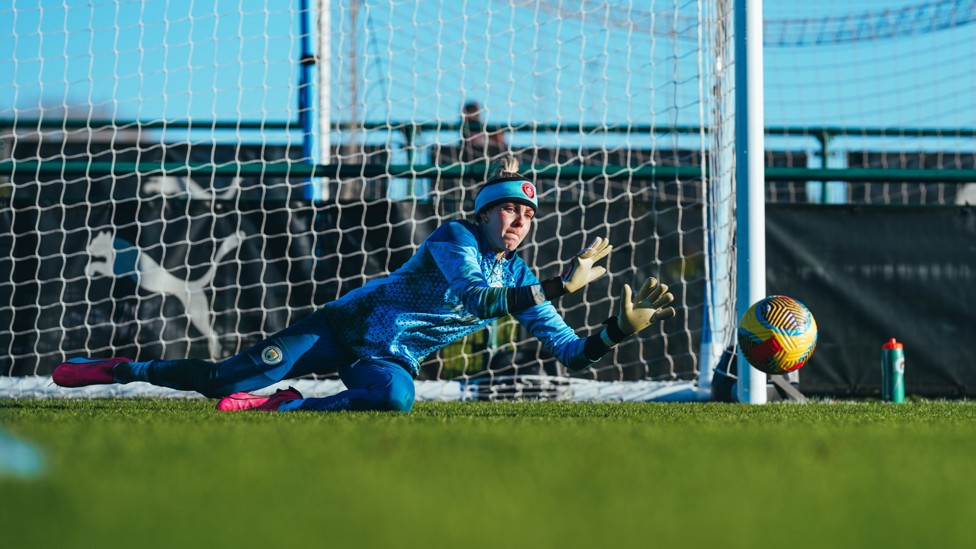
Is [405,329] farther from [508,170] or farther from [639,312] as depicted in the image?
[639,312]

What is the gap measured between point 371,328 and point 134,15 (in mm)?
3518

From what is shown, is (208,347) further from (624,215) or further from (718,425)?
(718,425)

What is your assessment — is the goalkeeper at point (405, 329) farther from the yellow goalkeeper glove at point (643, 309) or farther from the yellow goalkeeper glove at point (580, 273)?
the yellow goalkeeper glove at point (580, 273)

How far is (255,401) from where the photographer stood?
465 centimetres

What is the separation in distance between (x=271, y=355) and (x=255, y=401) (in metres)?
0.26

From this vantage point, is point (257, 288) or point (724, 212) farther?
point (257, 288)

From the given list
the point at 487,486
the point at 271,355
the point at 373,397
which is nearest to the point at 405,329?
the point at 373,397

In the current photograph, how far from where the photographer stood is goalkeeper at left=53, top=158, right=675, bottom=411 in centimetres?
463

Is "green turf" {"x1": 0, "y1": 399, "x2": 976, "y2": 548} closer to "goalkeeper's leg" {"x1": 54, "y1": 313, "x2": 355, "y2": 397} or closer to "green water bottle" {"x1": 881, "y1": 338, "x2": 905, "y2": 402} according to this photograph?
"goalkeeper's leg" {"x1": 54, "y1": 313, "x2": 355, "y2": 397}

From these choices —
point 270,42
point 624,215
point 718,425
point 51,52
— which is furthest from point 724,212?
point 51,52

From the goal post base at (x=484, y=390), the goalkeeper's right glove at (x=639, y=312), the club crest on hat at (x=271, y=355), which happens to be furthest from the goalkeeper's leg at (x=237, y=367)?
the goal post base at (x=484, y=390)

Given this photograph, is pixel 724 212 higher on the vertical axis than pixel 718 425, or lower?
higher

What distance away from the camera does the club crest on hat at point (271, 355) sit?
15.8ft

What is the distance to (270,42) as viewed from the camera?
7199 mm
